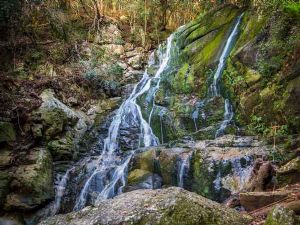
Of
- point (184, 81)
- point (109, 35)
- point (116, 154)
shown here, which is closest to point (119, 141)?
point (116, 154)

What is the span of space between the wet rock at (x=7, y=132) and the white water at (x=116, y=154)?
243cm

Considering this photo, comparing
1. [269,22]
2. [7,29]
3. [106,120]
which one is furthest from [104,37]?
[269,22]

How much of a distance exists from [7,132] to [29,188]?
177 centimetres

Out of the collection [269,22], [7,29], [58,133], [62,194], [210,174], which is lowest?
[62,194]

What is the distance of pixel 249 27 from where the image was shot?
37.3 ft

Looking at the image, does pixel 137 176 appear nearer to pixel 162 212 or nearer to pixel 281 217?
pixel 162 212

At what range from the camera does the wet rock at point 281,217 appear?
11.5 ft

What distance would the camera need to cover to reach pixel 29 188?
28.2 feet

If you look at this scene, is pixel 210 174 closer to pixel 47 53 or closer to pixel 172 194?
pixel 172 194

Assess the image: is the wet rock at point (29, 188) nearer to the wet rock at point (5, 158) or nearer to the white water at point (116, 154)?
the wet rock at point (5, 158)

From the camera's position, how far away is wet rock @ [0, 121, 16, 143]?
30.1 feet

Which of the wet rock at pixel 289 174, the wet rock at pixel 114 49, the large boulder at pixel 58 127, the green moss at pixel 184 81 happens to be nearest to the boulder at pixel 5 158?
the large boulder at pixel 58 127

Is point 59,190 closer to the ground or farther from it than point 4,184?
closer to the ground

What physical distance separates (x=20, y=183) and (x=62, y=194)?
3.75 ft
